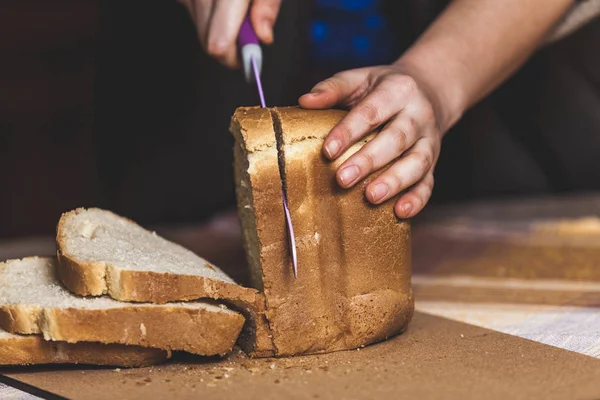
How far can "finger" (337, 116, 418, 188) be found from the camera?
196 cm

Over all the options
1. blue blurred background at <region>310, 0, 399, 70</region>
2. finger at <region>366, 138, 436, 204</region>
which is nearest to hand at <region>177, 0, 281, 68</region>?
finger at <region>366, 138, 436, 204</region>

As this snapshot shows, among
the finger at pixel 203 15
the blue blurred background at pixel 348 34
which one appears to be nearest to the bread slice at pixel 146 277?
the finger at pixel 203 15

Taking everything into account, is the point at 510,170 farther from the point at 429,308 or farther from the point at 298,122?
the point at 298,122

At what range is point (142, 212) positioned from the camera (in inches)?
165

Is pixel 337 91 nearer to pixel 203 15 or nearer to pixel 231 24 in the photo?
pixel 231 24

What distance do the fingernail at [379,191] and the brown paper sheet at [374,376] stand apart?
1.19ft

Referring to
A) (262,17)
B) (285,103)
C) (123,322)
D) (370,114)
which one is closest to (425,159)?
(370,114)

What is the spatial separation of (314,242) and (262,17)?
2.58 feet

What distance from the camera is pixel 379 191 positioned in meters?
2.01

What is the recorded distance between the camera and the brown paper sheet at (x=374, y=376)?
66.4 inches

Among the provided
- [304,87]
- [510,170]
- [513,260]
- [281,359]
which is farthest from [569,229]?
[281,359]

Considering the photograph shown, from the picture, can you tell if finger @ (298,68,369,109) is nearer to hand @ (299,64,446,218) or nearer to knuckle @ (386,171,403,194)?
hand @ (299,64,446,218)

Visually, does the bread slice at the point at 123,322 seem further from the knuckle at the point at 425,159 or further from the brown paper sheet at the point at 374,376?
the knuckle at the point at 425,159

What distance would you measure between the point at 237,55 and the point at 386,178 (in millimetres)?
684
